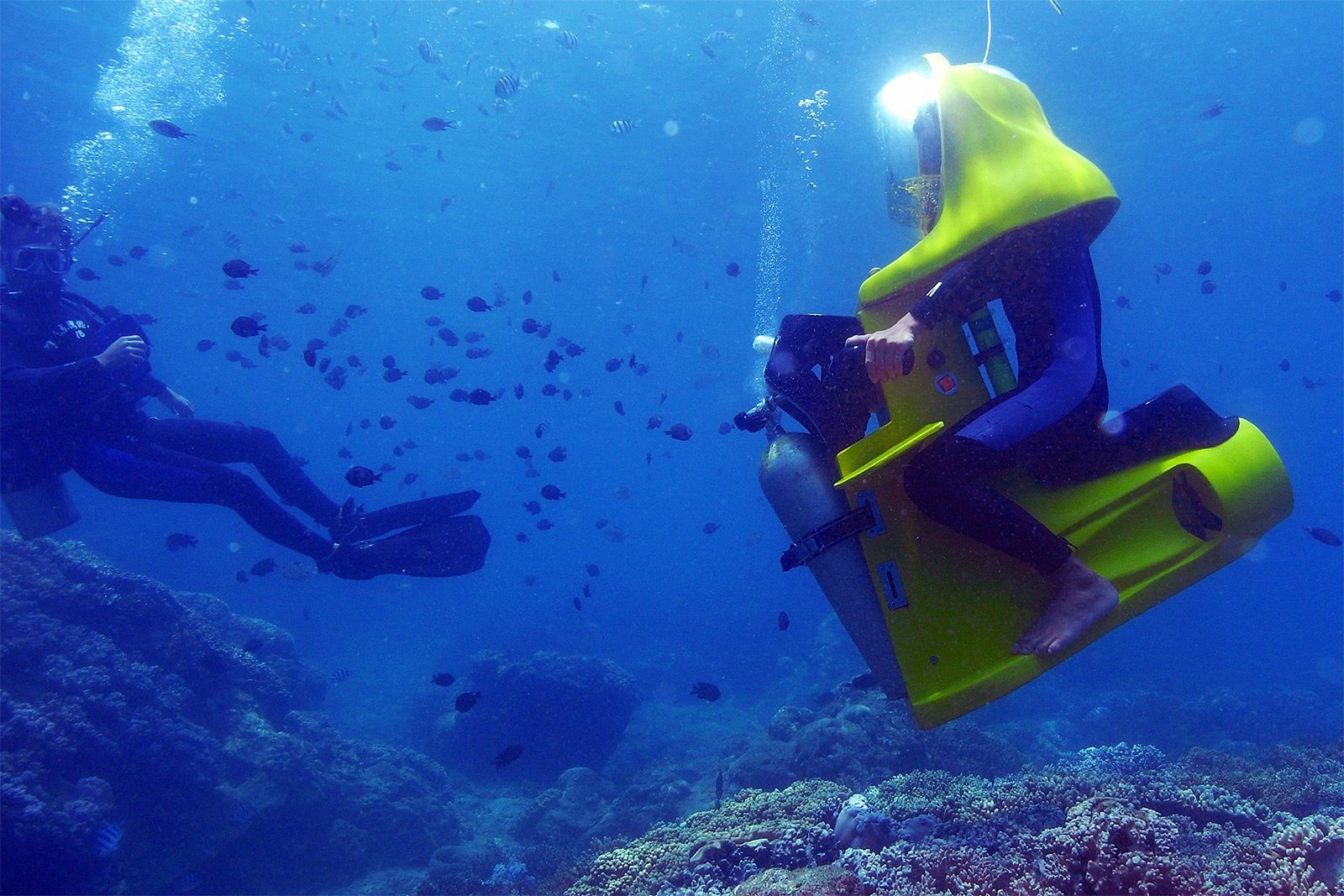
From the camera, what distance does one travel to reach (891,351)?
265 cm

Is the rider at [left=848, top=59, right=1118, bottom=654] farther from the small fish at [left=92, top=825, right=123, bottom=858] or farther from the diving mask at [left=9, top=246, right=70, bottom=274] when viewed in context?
the small fish at [left=92, top=825, right=123, bottom=858]

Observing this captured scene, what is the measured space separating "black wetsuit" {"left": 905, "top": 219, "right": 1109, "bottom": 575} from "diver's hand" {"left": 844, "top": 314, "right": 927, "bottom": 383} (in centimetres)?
11

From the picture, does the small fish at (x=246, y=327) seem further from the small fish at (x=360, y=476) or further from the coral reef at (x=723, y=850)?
the coral reef at (x=723, y=850)

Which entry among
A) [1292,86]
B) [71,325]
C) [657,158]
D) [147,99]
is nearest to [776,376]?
[71,325]

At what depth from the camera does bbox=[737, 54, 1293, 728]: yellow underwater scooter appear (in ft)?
8.99

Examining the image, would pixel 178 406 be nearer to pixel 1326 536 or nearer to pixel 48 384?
pixel 48 384

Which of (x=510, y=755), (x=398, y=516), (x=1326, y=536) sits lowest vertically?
(x=1326, y=536)

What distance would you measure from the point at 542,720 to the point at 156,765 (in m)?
7.93

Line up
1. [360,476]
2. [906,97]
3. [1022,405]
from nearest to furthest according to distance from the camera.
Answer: [1022,405] → [906,97] → [360,476]

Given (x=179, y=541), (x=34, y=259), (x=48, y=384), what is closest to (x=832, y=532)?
(x=48, y=384)

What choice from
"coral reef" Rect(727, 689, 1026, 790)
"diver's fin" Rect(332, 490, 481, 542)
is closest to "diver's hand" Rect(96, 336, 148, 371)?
"diver's fin" Rect(332, 490, 481, 542)

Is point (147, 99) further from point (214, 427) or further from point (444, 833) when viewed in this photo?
point (444, 833)

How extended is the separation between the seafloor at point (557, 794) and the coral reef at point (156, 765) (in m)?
0.03

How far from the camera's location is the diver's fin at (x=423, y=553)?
19.8 ft
